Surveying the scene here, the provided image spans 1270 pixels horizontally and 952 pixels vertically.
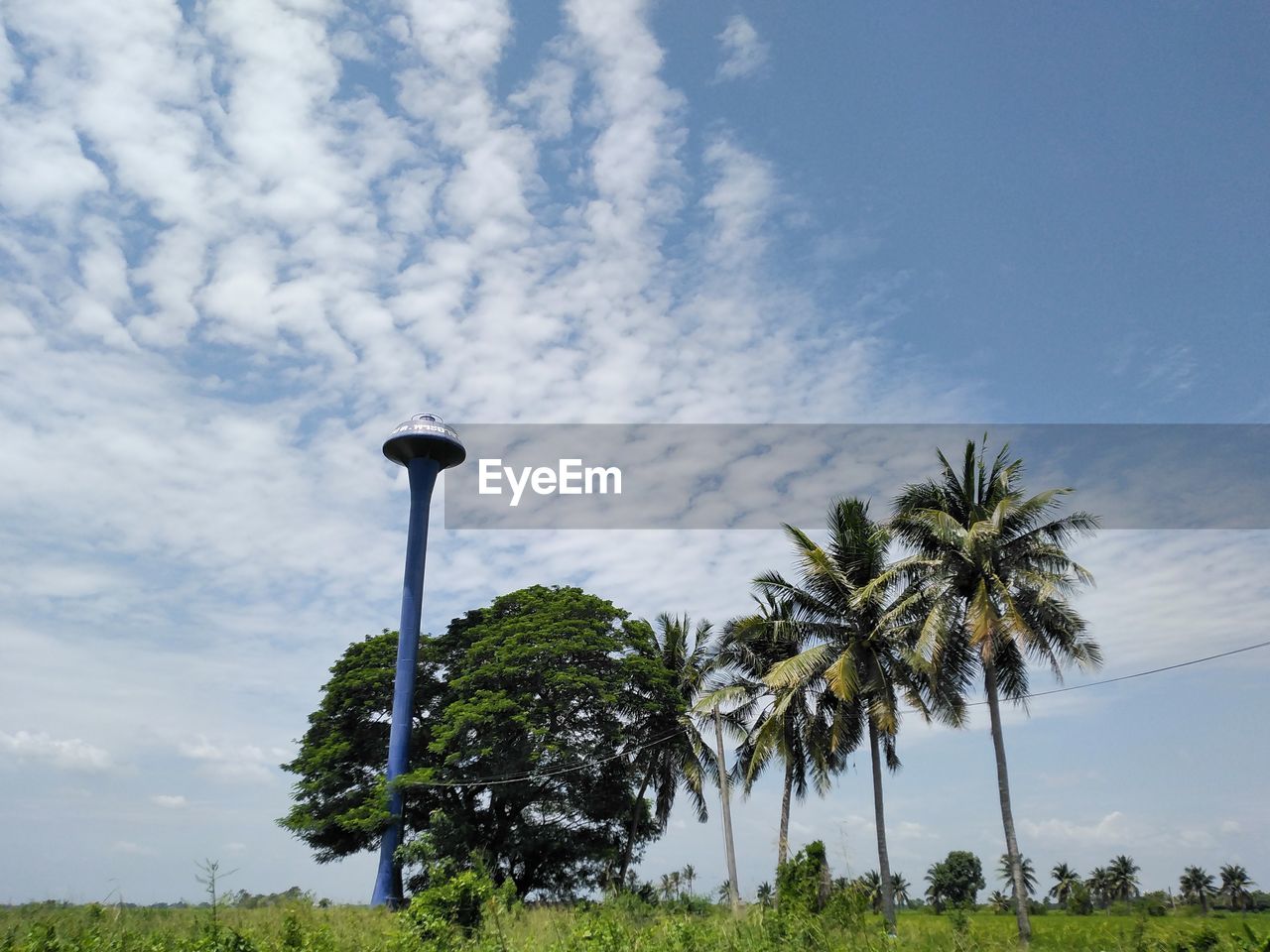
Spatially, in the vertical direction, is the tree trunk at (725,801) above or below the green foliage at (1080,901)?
above

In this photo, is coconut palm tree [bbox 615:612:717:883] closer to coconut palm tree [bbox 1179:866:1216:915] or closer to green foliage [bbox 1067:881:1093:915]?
green foliage [bbox 1067:881:1093:915]

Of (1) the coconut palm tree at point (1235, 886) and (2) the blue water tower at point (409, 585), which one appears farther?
(1) the coconut palm tree at point (1235, 886)

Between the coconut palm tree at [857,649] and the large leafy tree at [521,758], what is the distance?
8.08 meters

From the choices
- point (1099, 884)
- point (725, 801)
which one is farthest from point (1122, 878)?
point (725, 801)

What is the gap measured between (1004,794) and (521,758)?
618 inches

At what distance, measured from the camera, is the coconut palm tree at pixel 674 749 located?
30688 millimetres

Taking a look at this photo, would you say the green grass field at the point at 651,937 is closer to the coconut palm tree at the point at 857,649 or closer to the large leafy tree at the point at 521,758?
the coconut palm tree at the point at 857,649

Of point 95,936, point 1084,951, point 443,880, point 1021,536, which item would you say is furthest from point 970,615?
point 95,936

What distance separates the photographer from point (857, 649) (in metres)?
22.5

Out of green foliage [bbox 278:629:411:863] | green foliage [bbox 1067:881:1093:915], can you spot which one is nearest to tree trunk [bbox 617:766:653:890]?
green foliage [bbox 278:629:411:863]

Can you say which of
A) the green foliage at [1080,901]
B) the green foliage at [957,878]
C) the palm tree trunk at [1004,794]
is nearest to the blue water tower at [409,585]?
the palm tree trunk at [1004,794]

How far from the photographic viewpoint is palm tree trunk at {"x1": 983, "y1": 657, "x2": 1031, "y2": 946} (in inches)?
701

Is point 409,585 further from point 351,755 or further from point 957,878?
point 957,878

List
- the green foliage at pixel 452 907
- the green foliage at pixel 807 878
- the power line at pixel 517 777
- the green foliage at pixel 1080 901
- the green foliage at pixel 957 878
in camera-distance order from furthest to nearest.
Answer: the green foliage at pixel 957 878 < the green foliage at pixel 1080 901 < the power line at pixel 517 777 < the green foliage at pixel 807 878 < the green foliage at pixel 452 907
